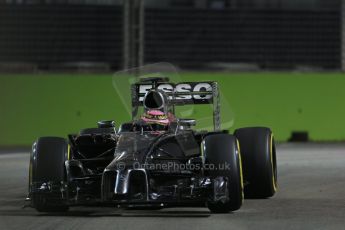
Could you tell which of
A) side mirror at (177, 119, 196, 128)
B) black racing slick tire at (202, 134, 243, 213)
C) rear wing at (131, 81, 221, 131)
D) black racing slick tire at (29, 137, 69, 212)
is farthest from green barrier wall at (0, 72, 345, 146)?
black racing slick tire at (202, 134, 243, 213)

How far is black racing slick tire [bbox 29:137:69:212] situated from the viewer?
9828 millimetres

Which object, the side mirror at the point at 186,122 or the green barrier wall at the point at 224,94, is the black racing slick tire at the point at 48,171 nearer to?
the side mirror at the point at 186,122

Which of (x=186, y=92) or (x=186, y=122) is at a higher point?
(x=186, y=92)

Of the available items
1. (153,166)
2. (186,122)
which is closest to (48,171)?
(153,166)

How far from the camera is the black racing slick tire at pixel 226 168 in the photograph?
9836 millimetres

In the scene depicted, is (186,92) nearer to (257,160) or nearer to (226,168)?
(257,160)

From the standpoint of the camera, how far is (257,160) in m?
11.4

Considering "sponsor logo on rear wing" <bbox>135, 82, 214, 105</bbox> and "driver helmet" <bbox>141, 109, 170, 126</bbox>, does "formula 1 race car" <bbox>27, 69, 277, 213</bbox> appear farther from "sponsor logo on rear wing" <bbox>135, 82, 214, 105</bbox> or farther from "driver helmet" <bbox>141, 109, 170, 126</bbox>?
"sponsor logo on rear wing" <bbox>135, 82, 214, 105</bbox>

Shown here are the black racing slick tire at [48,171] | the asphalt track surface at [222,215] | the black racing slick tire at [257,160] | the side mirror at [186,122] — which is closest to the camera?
the asphalt track surface at [222,215]

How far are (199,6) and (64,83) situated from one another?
5916 millimetres

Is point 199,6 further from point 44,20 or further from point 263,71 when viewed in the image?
point 44,20

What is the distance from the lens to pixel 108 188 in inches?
370

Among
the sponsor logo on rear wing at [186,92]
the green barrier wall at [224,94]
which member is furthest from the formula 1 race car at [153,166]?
the green barrier wall at [224,94]

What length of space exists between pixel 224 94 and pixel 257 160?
1748 centimetres
